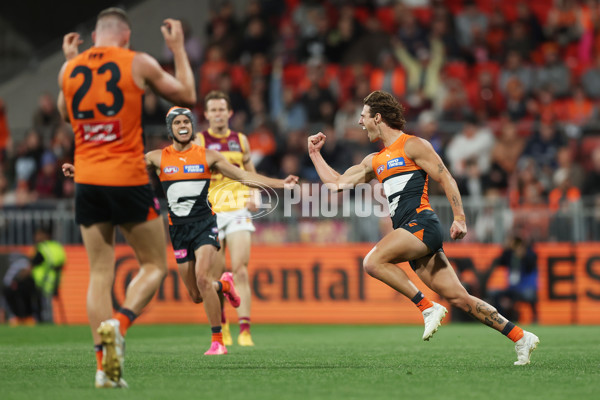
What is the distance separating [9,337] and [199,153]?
4.86 m

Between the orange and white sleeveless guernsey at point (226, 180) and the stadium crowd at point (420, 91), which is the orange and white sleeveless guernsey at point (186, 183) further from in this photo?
the stadium crowd at point (420, 91)

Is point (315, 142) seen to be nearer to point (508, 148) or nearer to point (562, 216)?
point (562, 216)

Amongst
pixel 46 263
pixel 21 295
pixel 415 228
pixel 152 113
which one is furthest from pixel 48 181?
pixel 415 228

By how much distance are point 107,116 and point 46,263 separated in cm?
1150

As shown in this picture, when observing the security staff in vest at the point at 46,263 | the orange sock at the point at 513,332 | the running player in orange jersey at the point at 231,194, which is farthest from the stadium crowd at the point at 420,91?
the orange sock at the point at 513,332

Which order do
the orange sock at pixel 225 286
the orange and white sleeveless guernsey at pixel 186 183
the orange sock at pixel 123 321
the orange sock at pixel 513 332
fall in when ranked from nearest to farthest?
1. the orange sock at pixel 123 321
2. the orange sock at pixel 513 332
3. the orange and white sleeveless guernsey at pixel 186 183
4. the orange sock at pixel 225 286

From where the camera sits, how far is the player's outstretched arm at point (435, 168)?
913cm

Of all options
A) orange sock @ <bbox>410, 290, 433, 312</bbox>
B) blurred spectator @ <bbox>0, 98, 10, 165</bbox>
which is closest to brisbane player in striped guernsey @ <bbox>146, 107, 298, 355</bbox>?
orange sock @ <bbox>410, 290, 433, 312</bbox>

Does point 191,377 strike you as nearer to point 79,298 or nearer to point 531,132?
point 79,298

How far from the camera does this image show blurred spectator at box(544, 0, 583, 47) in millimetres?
22281

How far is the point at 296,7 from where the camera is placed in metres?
23.9

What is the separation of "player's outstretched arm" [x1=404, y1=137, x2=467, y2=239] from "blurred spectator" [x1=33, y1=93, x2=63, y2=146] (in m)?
13.6

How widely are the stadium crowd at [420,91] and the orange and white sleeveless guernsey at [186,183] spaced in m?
8.07

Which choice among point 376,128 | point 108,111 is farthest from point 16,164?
point 108,111
